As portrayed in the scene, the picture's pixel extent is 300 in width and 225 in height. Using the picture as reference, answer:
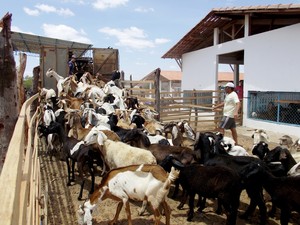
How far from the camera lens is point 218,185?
421cm

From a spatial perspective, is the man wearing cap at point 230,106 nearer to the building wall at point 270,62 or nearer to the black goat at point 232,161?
the black goat at point 232,161

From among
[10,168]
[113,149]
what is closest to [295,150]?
[113,149]

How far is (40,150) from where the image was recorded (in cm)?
861

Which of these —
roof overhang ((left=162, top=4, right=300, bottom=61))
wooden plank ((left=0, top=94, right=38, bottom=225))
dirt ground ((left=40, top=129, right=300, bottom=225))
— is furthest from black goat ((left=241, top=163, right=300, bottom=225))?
roof overhang ((left=162, top=4, right=300, bottom=61))

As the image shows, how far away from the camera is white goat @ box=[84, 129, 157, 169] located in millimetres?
5137

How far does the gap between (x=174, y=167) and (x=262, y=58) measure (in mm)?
10023

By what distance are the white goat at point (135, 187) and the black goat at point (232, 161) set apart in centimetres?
137

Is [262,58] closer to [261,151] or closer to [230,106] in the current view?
[230,106]

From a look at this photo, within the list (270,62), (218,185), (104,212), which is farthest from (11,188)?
(270,62)

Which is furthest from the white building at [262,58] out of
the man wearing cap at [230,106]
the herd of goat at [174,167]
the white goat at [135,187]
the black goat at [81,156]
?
the white goat at [135,187]

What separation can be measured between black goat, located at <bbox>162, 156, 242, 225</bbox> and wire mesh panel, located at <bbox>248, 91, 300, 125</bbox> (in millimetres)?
8345

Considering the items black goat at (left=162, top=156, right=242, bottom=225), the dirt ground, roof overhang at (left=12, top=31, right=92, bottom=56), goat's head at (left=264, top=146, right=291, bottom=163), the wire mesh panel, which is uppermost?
roof overhang at (left=12, top=31, right=92, bottom=56)

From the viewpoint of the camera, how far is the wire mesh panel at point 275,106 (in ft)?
38.2

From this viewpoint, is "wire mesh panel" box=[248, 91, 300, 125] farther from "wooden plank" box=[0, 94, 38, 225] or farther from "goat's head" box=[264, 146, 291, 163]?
"wooden plank" box=[0, 94, 38, 225]
